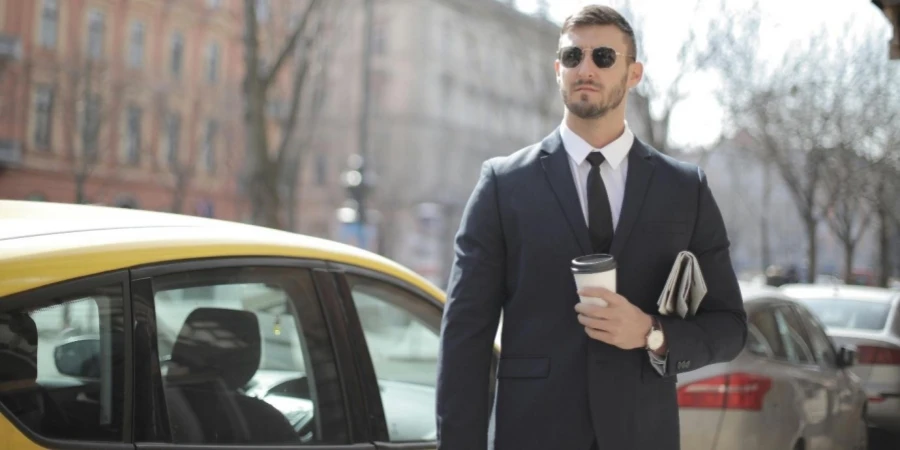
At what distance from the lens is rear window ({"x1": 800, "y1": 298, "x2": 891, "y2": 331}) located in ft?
35.4

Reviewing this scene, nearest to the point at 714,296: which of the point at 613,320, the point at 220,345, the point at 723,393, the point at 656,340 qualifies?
the point at 656,340

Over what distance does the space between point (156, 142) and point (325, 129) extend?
1761cm

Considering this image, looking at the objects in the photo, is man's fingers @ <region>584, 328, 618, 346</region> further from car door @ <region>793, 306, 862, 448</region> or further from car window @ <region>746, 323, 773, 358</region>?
car door @ <region>793, 306, 862, 448</region>

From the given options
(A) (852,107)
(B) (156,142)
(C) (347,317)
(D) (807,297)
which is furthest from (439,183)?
(C) (347,317)

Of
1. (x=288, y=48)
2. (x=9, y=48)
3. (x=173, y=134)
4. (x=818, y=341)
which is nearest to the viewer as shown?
(x=818, y=341)

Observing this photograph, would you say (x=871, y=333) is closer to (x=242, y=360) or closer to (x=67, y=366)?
(x=242, y=360)

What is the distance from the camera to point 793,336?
6.74 metres

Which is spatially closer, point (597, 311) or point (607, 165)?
point (597, 311)

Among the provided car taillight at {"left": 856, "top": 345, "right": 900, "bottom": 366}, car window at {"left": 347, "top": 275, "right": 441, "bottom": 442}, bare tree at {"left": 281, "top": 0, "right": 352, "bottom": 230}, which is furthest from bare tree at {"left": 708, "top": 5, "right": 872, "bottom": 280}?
car window at {"left": 347, "top": 275, "right": 441, "bottom": 442}

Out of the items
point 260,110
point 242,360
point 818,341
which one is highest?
point 260,110

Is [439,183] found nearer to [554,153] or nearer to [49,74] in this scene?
[49,74]

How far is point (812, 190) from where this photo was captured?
30.1 m

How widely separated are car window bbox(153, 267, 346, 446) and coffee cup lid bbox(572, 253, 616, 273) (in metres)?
1.15

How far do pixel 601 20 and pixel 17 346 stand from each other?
1566 millimetres
